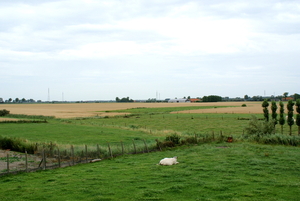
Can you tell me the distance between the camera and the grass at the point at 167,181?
12297 millimetres

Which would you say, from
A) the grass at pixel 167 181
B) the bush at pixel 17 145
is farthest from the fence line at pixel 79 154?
the bush at pixel 17 145

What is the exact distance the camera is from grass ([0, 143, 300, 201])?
12.3 metres

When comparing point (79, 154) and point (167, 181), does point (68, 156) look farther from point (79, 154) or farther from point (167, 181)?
point (167, 181)

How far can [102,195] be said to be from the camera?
41.0 ft

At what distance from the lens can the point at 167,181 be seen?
48.0ft

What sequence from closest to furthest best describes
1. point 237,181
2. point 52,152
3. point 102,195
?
1. point 102,195
2. point 237,181
3. point 52,152

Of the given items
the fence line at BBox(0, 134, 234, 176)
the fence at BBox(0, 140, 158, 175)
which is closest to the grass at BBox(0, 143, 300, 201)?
the fence line at BBox(0, 134, 234, 176)

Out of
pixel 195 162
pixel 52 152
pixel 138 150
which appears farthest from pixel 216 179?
pixel 52 152

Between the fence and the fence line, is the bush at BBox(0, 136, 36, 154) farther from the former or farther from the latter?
the fence line

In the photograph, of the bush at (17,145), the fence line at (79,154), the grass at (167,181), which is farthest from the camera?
the bush at (17,145)

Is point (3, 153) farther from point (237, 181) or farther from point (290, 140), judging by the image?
point (290, 140)

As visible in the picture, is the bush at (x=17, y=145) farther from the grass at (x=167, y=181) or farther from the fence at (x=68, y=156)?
the grass at (x=167, y=181)

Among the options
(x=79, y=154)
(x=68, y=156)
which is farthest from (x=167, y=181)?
(x=68, y=156)

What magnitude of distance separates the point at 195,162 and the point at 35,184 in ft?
34.3
